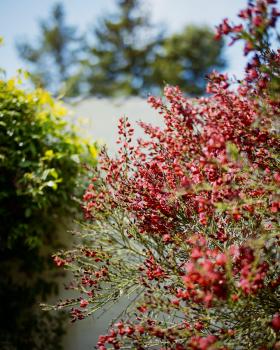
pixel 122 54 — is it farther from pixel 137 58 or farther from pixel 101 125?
pixel 101 125

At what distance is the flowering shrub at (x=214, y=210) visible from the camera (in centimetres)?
169

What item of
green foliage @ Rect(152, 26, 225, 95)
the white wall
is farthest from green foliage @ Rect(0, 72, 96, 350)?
green foliage @ Rect(152, 26, 225, 95)

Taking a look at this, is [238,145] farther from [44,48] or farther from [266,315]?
[44,48]

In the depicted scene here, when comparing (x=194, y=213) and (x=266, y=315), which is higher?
(x=194, y=213)

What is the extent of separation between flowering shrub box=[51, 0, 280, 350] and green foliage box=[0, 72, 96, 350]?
5.00 feet

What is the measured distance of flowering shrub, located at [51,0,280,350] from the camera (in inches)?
66.7

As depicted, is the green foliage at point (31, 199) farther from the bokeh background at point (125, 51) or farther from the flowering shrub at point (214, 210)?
the bokeh background at point (125, 51)

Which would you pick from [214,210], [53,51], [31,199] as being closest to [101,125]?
[31,199]

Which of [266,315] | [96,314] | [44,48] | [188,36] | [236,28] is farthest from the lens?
[44,48]

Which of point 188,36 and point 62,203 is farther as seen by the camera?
point 188,36

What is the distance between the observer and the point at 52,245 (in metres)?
4.80

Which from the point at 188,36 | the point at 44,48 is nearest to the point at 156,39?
the point at 188,36

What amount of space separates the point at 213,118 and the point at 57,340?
3630 mm

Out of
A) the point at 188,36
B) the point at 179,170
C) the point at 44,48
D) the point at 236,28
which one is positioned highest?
the point at 44,48
